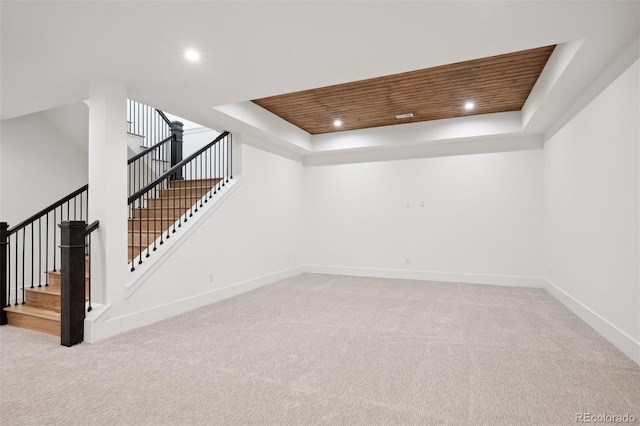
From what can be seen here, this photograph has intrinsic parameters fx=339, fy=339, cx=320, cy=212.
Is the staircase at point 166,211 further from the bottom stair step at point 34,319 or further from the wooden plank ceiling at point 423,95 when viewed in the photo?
the wooden plank ceiling at point 423,95

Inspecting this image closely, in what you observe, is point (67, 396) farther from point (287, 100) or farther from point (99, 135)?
point (287, 100)

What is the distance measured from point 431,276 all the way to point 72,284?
218 inches

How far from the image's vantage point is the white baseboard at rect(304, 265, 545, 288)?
5.85 m

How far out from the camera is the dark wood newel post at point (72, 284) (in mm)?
3139

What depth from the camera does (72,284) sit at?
10.4ft

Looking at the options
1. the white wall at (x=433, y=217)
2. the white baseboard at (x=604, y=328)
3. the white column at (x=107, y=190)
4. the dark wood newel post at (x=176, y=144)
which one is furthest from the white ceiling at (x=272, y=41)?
the dark wood newel post at (x=176, y=144)

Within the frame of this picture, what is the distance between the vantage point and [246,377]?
2.52 metres

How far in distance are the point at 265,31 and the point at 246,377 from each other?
2.67 m

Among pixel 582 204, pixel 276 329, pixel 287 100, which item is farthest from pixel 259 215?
pixel 582 204

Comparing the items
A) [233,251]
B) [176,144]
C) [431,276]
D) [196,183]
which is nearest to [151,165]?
[176,144]

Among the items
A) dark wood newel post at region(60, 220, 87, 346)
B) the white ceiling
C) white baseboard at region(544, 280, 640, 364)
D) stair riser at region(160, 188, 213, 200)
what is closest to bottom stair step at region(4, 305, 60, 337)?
dark wood newel post at region(60, 220, 87, 346)

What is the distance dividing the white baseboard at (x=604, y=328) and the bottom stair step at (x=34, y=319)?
527 centimetres

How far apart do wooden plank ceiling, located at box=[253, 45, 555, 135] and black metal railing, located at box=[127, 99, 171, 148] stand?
111 inches

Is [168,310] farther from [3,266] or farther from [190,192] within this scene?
[190,192]
